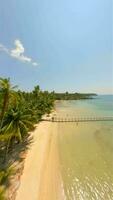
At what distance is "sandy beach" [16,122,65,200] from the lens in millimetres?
18100

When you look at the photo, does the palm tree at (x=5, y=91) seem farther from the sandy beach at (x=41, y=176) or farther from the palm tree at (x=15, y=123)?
the sandy beach at (x=41, y=176)

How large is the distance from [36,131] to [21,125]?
1607 cm

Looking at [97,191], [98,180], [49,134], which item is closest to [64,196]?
[97,191]

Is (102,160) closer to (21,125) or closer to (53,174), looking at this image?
(53,174)

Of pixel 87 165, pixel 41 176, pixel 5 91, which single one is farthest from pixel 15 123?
pixel 87 165

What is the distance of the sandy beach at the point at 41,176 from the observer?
18.1 metres

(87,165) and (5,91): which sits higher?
(5,91)

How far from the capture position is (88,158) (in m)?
27.8

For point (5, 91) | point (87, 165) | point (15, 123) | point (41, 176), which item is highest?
point (5, 91)

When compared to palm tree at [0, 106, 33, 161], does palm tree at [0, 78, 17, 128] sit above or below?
above

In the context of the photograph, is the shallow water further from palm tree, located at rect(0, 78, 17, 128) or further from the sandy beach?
palm tree, located at rect(0, 78, 17, 128)

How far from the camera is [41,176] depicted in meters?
21.4

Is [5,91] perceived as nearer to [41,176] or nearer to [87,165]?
[41,176]

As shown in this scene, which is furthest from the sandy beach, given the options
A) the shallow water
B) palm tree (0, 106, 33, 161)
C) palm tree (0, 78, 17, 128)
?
palm tree (0, 78, 17, 128)
